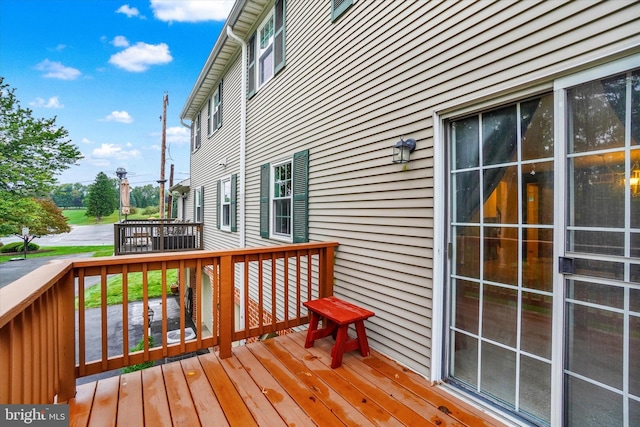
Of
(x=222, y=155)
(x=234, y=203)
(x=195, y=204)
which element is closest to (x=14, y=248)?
(x=195, y=204)

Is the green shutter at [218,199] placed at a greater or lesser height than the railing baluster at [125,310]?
greater

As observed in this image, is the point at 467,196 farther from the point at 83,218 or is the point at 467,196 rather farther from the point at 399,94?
the point at 83,218

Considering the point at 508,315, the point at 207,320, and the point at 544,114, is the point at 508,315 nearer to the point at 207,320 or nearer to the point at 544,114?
the point at 544,114

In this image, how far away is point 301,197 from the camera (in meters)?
4.43

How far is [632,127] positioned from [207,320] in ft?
37.5

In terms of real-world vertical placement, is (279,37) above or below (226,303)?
above

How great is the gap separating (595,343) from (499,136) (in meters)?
1.32

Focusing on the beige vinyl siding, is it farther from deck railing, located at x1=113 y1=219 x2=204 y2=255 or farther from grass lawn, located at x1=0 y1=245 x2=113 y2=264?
grass lawn, located at x1=0 y1=245 x2=113 y2=264

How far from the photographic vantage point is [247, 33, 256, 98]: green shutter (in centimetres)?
618

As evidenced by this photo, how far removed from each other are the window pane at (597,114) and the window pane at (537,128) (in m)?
0.11

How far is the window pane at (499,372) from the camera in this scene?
1.93m

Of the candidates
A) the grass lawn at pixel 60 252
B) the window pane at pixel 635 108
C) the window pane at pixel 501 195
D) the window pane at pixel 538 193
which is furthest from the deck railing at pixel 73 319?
the grass lawn at pixel 60 252

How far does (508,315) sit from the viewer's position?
1.95 meters

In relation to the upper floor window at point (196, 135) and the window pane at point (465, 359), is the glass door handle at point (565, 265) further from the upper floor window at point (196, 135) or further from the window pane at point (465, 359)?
the upper floor window at point (196, 135)
